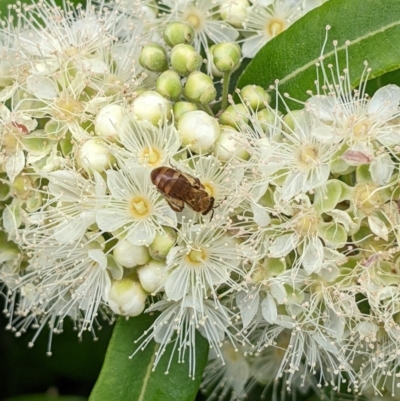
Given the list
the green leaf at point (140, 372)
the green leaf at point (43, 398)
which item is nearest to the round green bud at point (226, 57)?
the green leaf at point (140, 372)

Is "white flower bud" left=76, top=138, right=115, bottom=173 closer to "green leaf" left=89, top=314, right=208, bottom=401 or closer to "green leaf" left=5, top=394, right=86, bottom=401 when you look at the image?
"green leaf" left=89, top=314, right=208, bottom=401

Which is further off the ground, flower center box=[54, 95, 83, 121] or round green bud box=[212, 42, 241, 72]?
round green bud box=[212, 42, 241, 72]

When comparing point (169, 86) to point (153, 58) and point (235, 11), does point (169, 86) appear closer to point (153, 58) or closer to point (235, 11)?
point (153, 58)

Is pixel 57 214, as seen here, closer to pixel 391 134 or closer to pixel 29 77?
pixel 29 77

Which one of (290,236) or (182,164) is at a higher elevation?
(182,164)

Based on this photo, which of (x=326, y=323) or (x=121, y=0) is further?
(x=121, y=0)

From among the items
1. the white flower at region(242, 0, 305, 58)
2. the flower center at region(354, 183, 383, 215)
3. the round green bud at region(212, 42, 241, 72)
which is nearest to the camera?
the flower center at region(354, 183, 383, 215)

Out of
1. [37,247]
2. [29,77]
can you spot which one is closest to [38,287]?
[37,247]

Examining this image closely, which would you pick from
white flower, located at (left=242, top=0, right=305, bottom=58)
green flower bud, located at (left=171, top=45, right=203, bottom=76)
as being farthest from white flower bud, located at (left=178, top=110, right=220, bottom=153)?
white flower, located at (left=242, top=0, right=305, bottom=58)

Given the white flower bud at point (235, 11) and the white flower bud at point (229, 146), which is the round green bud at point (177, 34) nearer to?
the white flower bud at point (235, 11)
